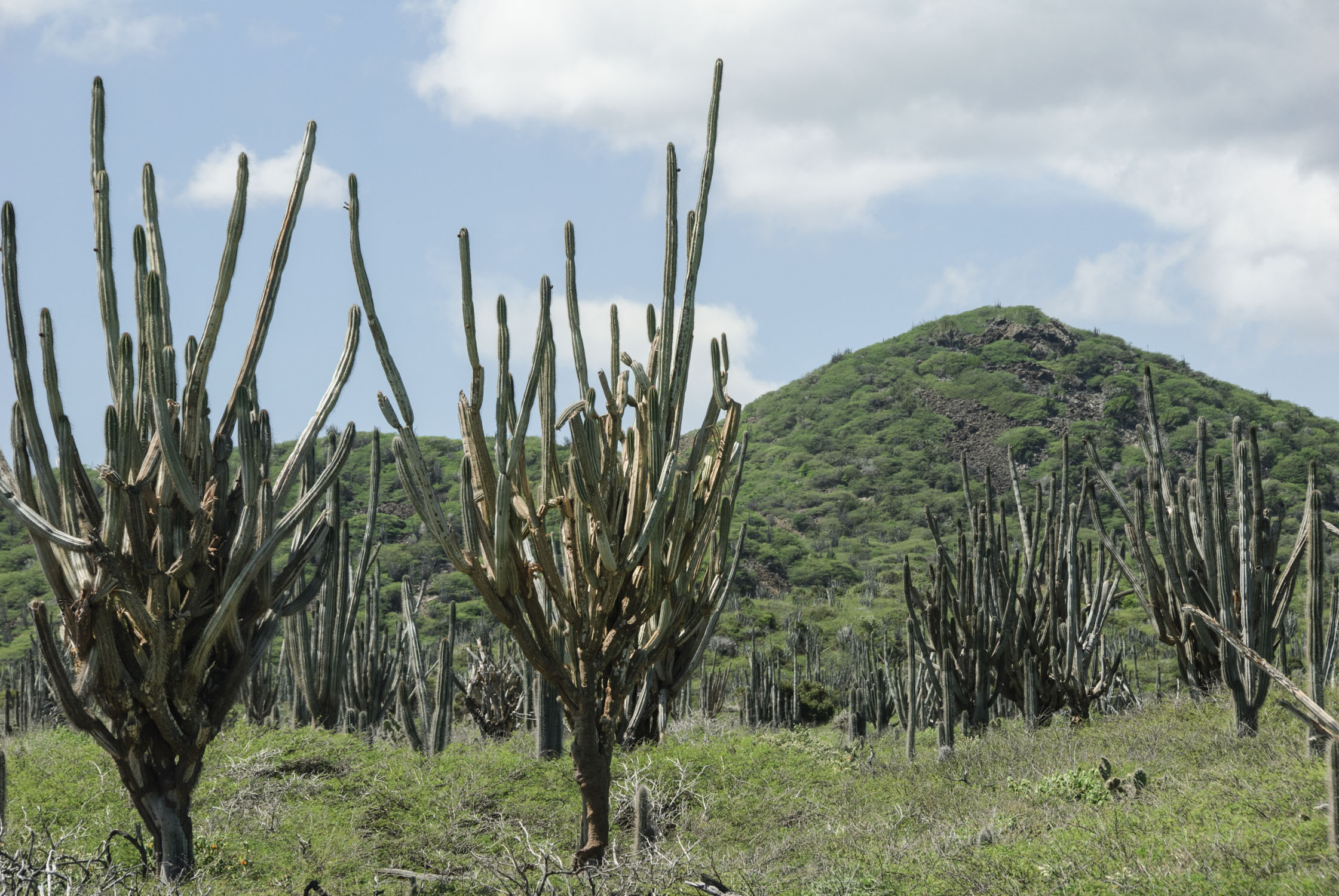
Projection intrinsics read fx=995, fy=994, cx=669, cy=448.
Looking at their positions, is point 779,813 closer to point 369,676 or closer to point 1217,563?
point 1217,563

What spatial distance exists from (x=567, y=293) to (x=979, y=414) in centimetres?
7112

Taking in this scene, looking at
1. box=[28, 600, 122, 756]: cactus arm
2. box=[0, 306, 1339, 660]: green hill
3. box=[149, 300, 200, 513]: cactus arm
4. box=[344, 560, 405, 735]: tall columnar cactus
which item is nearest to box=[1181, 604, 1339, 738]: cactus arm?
box=[149, 300, 200, 513]: cactus arm

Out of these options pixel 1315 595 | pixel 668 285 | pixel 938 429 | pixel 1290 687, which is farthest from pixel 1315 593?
pixel 938 429

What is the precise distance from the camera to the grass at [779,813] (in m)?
4.73

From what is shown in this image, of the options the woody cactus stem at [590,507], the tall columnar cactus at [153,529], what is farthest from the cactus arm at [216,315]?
the woody cactus stem at [590,507]

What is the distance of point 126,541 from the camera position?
170 inches

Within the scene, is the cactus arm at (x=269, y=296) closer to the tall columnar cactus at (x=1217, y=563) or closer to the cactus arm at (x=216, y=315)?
the cactus arm at (x=216, y=315)

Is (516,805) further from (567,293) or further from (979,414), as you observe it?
(979,414)

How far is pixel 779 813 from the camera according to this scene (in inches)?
313

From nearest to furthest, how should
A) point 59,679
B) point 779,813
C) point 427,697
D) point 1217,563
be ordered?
point 59,679
point 1217,563
point 779,813
point 427,697

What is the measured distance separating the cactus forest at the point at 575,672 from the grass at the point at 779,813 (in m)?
0.04

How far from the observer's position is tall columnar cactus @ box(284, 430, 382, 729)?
930 centimetres

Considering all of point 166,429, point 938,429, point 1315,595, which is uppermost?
point 938,429

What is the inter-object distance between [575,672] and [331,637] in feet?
20.5
